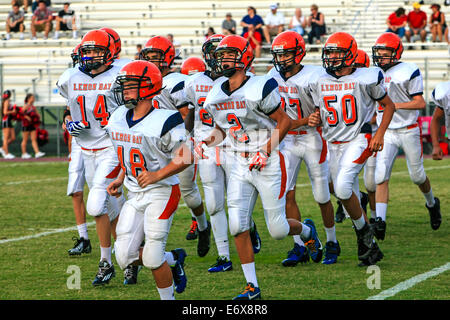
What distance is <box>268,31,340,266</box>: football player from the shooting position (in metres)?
6.66

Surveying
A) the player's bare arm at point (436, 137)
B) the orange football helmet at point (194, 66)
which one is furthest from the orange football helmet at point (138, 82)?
the player's bare arm at point (436, 137)

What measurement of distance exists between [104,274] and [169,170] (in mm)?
1388

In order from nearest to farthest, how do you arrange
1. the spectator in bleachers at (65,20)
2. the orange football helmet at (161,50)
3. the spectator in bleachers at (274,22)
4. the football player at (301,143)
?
1. the football player at (301,143)
2. the orange football helmet at (161,50)
3. the spectator in bleachers at (274,22)
4. the spectator in bleachers at (65,20)

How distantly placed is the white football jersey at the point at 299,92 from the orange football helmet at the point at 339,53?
19 centimetres

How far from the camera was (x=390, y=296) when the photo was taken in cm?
545

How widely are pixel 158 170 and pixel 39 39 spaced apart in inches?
669

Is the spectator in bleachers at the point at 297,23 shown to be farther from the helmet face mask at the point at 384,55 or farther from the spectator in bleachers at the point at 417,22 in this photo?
the helmet face mask at the point at 384,55

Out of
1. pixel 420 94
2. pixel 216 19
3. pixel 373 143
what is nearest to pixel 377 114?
pixel 420 94

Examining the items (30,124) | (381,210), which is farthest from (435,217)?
(30,124)

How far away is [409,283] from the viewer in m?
5.84

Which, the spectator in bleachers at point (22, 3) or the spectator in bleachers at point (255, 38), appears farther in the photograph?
the spectator in bleachers at point (22, 3)

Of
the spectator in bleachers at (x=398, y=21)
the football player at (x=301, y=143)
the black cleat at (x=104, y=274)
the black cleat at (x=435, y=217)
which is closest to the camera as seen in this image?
the black cleat at (x=104, y=274)

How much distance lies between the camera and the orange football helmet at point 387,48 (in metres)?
7.75

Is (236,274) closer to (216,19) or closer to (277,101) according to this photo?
(277,101)
